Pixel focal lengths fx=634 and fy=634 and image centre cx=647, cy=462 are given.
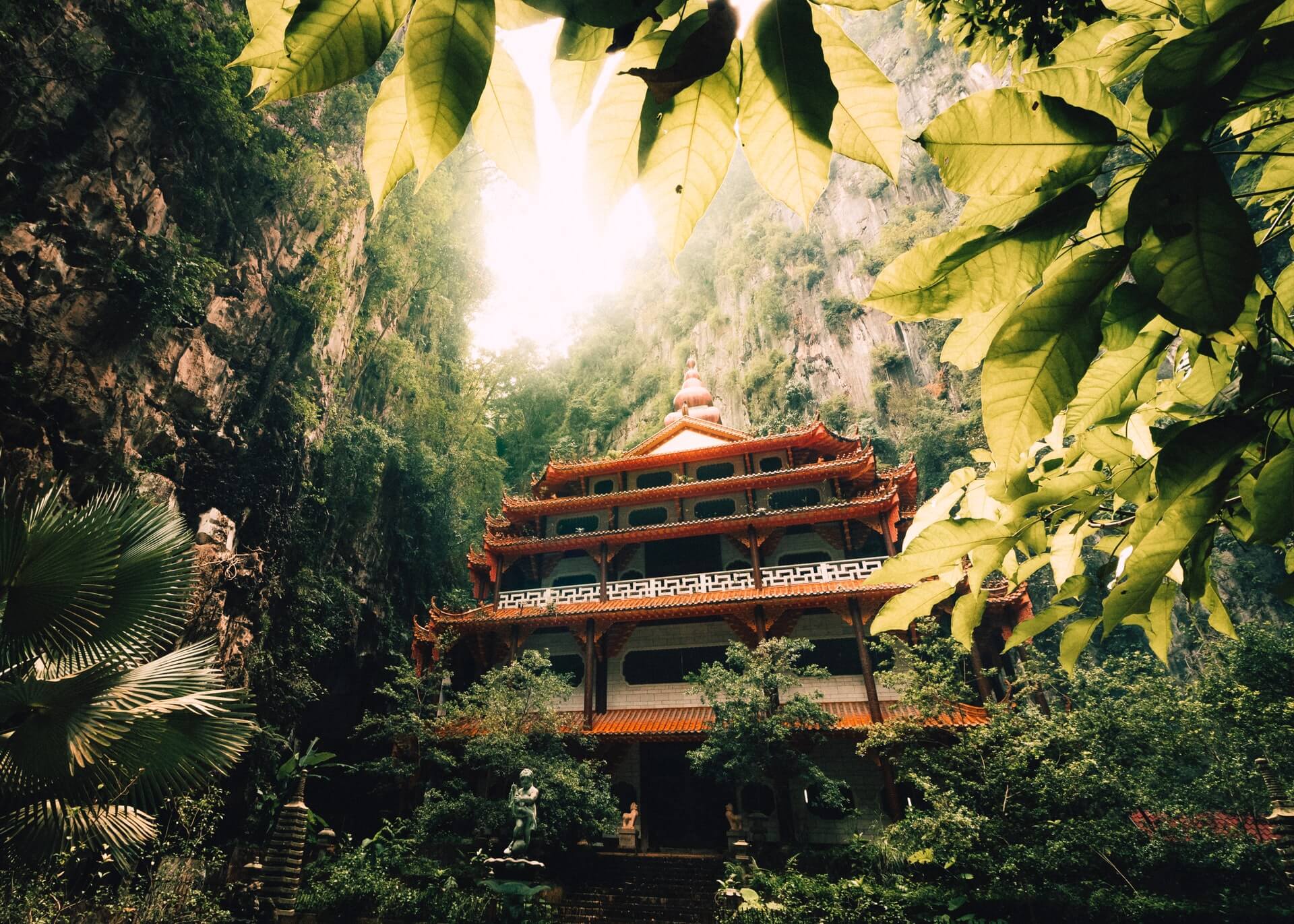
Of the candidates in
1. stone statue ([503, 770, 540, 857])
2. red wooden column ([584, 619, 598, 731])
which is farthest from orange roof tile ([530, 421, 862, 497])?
stone statue ([503, 770, 540, 857])

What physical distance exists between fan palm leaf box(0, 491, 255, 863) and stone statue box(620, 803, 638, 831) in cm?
736

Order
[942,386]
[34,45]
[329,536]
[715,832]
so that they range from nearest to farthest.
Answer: [34,45]
[715,832]
[329,536]
[942,386]

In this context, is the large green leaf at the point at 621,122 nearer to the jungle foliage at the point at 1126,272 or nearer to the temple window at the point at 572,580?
the jungle foliage at the point at 1126,272

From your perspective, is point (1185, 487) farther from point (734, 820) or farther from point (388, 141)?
point (734, 820)

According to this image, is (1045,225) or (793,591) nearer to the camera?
(1045,225)

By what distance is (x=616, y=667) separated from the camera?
1409cm

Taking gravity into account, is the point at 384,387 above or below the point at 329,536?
above

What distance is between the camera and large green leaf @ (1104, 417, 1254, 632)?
65cm

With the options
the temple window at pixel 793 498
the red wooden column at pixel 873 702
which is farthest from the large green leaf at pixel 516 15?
the temple window at pixel 793 498

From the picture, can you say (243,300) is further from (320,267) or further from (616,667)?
(616,667)

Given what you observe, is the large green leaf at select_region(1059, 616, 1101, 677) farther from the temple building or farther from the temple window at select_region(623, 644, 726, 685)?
the temple window at select_region(623, 644, 726, 685)

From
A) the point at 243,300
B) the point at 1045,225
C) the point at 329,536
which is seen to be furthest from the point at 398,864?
the point at 1045,225

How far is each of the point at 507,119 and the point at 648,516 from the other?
16.2 metres

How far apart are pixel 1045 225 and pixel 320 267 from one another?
18.1 m
